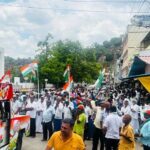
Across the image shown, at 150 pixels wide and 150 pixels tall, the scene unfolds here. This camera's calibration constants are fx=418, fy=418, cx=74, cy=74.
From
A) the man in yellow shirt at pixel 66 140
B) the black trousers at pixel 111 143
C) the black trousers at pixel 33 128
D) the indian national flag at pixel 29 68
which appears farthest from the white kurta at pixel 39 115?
the man in yellow shirt at pixel 66 140

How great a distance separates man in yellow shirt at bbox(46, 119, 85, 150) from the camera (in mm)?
6160

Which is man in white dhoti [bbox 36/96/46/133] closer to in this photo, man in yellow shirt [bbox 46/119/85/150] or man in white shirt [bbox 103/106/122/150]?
man in white shirt [bbox 103/106/122/150]

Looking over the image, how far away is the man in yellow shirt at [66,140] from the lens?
6.16m

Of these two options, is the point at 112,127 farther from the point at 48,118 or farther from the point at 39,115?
the point at 39,115

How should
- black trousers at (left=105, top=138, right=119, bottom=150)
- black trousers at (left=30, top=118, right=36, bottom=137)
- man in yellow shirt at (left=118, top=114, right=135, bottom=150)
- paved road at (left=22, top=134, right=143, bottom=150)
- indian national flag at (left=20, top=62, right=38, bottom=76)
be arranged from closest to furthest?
man in yellow shirt at (left=118, top=114, right=135, bottom=150), black trousers at (left=105, top=138, right=119, bottom=150), paved road at (left=22, top=134, right=143, bottom=150), black trousers at (left=30, top=118, right=36, bottom=137), indian national flag at (left=20, top=62, right=38, bottom=76)

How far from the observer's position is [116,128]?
427 inches

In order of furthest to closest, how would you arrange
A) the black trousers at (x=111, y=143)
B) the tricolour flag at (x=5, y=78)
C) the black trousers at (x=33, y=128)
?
the black trousers at (x=33, y=128), the black trousers at (x=111, y=143), the tricolour flag at (x=5, y=78)

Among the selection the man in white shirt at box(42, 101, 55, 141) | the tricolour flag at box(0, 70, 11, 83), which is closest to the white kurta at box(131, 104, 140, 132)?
the man in white shirt at box(42, 101, 55, 141)

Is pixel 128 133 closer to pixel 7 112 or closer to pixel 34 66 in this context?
pixel 7 112

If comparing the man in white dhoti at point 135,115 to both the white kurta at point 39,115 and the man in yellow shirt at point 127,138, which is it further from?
the man in yellow shirt at point 127,138

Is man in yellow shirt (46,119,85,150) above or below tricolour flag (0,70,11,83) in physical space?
below

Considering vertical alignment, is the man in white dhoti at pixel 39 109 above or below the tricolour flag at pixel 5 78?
below

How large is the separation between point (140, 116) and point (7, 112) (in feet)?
28.3

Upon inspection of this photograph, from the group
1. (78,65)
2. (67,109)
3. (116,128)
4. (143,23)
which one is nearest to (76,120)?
(116,128)
